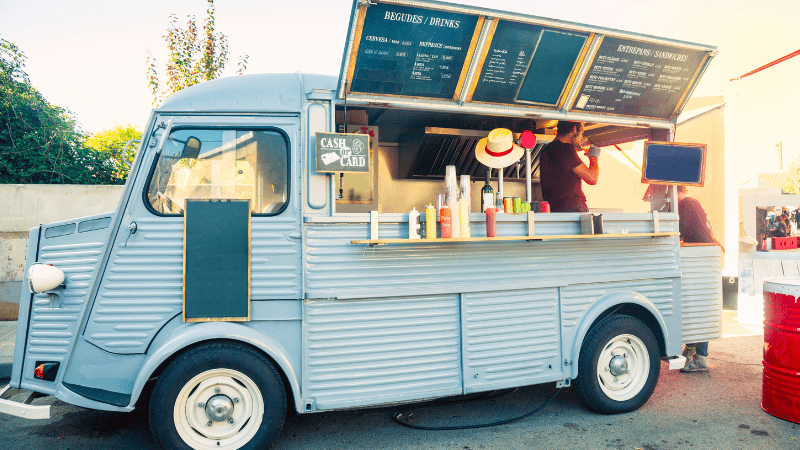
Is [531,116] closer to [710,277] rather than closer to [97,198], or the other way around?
[710,277]

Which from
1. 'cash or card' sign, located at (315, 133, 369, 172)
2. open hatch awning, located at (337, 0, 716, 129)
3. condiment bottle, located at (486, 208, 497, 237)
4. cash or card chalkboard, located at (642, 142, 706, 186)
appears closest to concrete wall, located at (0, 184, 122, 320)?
'cash or card' sign, located at (315, 133, 369, 172)

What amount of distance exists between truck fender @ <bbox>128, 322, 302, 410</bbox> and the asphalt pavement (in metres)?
0.77

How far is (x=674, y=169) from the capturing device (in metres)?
4.61

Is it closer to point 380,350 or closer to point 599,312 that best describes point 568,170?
point 599,312

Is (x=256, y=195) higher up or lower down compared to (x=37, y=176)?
lower down

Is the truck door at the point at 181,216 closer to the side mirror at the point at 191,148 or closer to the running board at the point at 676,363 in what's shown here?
the side mirror at the point at 191,148

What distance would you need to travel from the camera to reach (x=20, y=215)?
7.88 meters

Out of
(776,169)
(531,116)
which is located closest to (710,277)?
(531,116)

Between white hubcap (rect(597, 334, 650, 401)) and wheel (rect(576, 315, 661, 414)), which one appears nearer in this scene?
wheel (rect(576, 315, 661, 414))

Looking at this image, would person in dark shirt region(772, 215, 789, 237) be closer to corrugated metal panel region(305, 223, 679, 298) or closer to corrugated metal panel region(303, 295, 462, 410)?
corrugated metal panel region(305, 223, 679, 298)

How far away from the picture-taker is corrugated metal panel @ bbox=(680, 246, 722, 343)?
15.3ft

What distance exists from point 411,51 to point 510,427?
10.5ft

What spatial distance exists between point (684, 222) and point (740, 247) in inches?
147

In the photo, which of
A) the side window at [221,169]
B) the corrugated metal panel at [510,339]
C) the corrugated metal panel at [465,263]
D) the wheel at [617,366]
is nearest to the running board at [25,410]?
the side window at [221,169]
